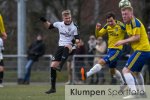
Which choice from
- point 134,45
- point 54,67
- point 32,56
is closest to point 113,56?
point 54,67

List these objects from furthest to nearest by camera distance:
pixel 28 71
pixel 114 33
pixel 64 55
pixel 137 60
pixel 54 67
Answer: pixel 28 71 → pixel 114 33 → pixel 64 55 → pixel 54 67 → pixel 137 60

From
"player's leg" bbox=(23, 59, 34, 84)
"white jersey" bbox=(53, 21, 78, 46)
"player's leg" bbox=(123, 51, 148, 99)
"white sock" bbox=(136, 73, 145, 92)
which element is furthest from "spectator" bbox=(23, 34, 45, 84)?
"player's leg" bbox=(123, 51, 148, 99)

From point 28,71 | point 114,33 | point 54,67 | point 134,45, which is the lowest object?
point 28,71

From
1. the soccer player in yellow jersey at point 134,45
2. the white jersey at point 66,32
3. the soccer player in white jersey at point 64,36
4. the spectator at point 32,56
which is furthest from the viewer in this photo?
the spectator at point 32,56

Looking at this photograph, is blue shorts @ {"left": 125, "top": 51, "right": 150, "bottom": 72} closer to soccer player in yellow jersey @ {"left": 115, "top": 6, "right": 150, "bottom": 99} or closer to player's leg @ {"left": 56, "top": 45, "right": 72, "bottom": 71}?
soccer player in yellow jersey @ {"left": 115, "top": 6, "right": 150, "bottom": 99}

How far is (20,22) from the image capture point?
25000 millimetres

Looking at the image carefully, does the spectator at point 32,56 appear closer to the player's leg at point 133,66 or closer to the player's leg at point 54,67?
the player's leg at point 54,67

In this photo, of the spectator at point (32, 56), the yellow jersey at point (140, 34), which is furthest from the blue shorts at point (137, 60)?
the spectator at point (32, 56)

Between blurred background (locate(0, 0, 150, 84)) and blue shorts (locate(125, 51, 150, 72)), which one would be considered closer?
blue shorts (locate(125, 51, 150, 72))

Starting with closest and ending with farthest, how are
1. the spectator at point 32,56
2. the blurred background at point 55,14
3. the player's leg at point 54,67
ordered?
the player's leg at point 54,67 < the spectator at point 32,56 < the blurred background at point 55,14

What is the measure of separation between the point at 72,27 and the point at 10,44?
648 inches

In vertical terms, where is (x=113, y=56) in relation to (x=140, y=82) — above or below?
above

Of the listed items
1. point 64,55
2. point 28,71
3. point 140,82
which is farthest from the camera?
point 28,71

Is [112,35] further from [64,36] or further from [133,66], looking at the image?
[133,66]
